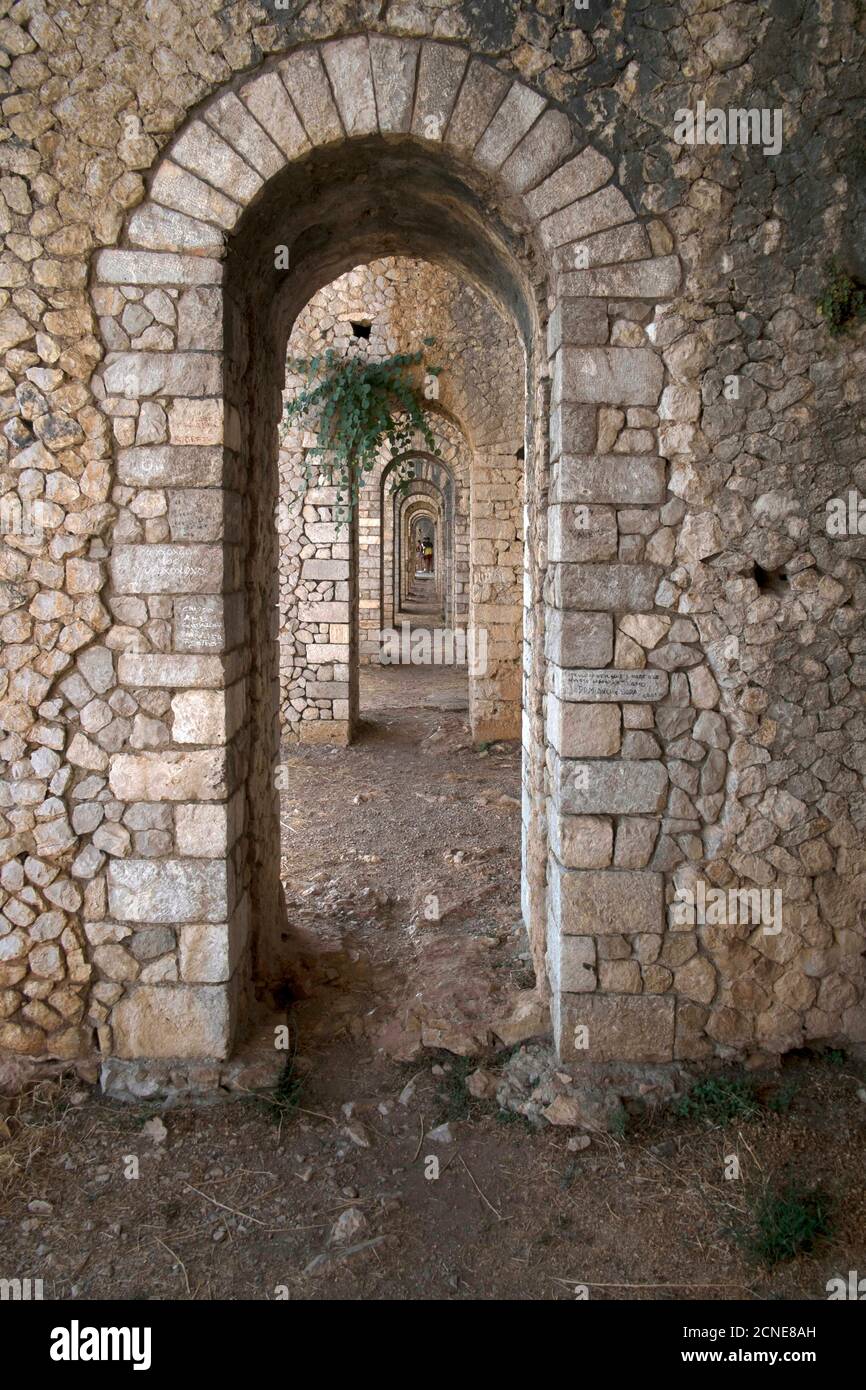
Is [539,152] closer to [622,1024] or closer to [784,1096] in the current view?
[622,1024]

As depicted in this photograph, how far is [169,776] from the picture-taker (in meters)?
3.53

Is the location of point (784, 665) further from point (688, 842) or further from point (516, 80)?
point (516, 80)

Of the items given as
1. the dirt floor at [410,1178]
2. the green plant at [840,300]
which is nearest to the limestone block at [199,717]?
the dirt floor at [410,1178]

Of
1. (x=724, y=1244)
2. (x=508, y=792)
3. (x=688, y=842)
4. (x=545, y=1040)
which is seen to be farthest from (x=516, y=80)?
(x=508, y=792)

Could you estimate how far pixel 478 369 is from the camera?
358 inches

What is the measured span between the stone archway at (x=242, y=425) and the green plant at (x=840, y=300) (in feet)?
1.90

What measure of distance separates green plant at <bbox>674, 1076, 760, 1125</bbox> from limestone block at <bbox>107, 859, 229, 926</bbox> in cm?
198

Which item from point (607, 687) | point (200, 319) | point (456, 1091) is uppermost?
point (200, 319)

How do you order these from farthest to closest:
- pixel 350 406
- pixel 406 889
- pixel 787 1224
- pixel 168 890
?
pixel 350 406, pixel 406 889, pixel 168 890, pixel 787 1224

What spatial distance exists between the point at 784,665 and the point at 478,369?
21.4 ft

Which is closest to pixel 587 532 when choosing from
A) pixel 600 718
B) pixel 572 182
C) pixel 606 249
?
pixel 600 718

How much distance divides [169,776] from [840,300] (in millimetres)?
3164

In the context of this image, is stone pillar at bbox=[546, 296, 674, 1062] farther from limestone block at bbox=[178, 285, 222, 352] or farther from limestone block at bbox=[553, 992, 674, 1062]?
limestone block at bbox=[178, 285, 222, 352]
